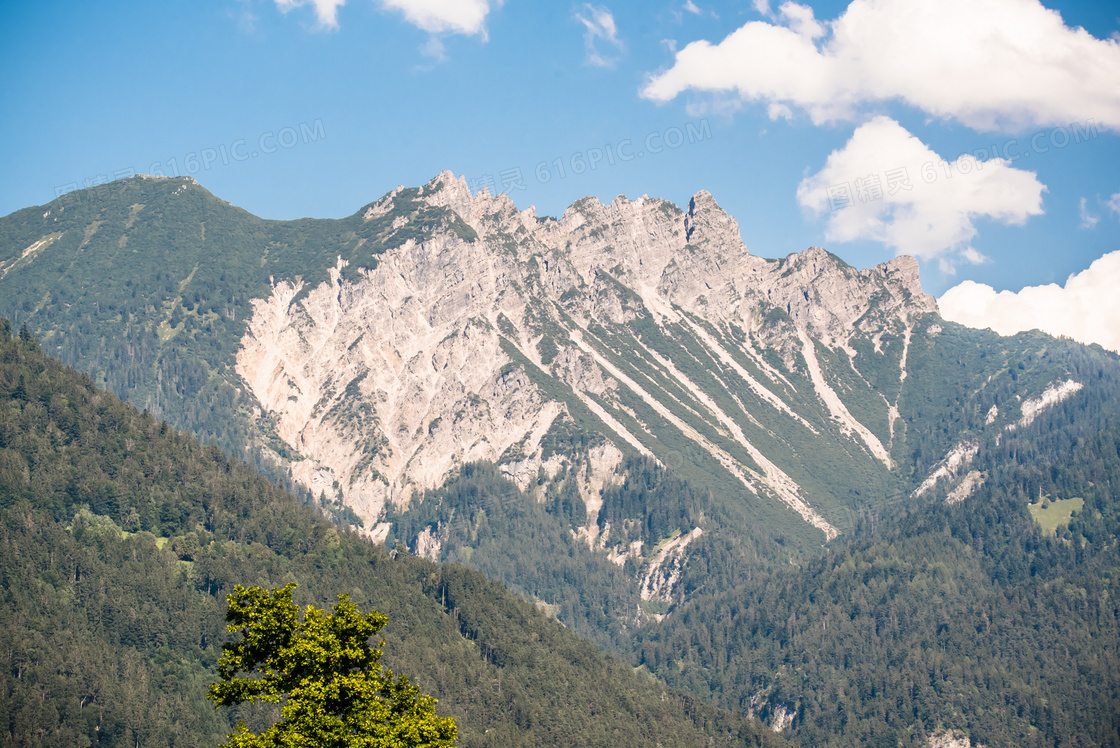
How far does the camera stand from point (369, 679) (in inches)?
2318

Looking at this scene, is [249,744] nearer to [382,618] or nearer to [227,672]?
[227,672]

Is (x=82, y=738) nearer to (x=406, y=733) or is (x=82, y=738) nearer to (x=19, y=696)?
(x=19, y=696)

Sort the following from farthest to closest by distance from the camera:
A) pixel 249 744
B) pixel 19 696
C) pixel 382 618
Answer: pixel 19 696, pixel 382 618, pixel 249 744

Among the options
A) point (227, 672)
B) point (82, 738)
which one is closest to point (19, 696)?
point (82, 738)

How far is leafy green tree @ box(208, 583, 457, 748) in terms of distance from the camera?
56.7m

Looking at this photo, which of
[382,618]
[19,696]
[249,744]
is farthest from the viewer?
[19,696]

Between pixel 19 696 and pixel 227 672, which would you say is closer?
pixel 227 672

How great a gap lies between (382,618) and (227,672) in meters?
8.30

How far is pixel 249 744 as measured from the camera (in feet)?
185

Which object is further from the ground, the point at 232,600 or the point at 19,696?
the point at 232,600

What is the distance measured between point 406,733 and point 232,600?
11199 millimetres

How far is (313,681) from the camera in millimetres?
57844

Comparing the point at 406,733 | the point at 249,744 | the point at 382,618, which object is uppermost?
the point at 382,618

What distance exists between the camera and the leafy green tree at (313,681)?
186 ft
